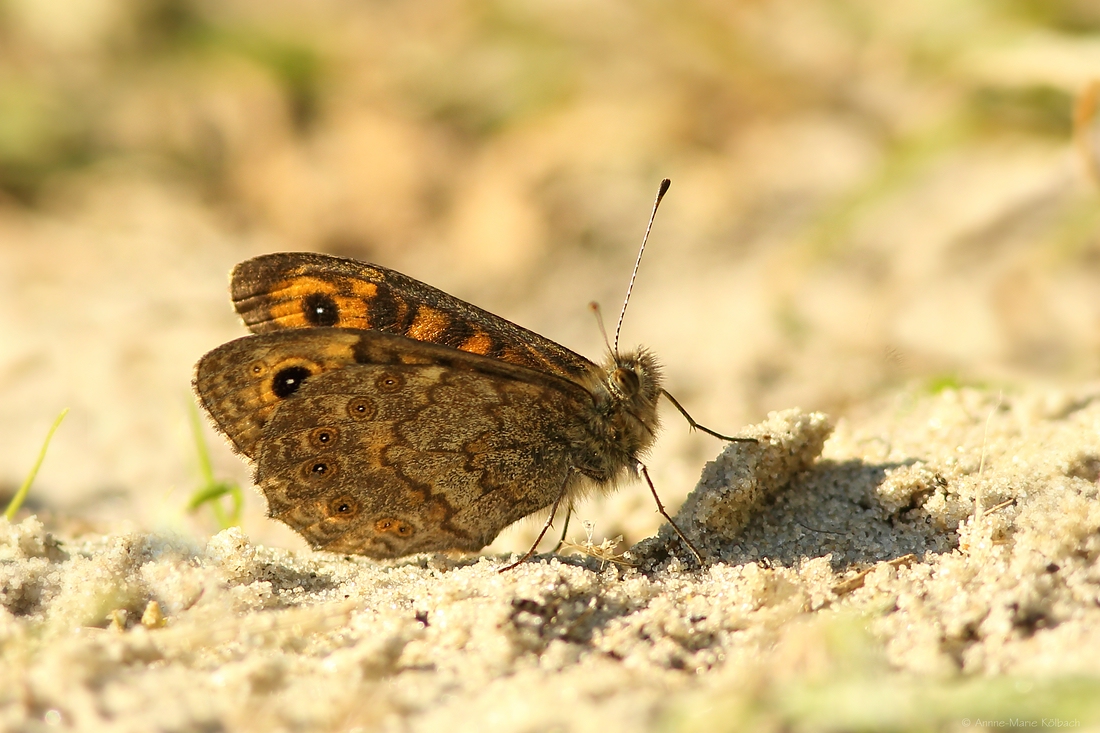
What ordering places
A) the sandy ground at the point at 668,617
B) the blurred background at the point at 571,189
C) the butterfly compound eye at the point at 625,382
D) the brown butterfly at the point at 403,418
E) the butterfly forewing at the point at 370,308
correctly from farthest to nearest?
the blurred background at the point at 571,189 → the butterfly forewing at the point at 370,308 → the butterfly compound eye at the point at 625,382 → the brown butterfly at the point at 403,418 → the sandy ground at the point at 668,617

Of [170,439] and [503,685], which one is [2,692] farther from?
[170,439]

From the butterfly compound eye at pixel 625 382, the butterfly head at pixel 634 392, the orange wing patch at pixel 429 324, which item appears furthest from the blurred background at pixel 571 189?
the orange wing patch at pixel 429 324

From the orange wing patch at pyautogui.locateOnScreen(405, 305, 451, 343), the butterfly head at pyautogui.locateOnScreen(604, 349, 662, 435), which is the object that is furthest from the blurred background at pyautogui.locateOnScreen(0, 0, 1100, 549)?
the orange wing patch at pyautogui.locateOnScreen(405, 305, 451, 343)

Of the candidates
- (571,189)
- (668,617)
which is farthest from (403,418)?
(571,189)

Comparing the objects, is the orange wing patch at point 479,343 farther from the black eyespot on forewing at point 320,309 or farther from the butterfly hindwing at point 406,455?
the black eyespot on forewing at point 320,309

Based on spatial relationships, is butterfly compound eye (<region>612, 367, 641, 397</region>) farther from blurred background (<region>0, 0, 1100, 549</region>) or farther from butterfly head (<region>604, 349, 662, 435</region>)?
blurred background (<region>0, 0, 1100, 549</region>)

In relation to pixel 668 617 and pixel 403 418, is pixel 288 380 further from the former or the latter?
pixel 668 617

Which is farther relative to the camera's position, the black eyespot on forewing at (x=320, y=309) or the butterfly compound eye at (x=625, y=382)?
the black eyespot on forewing at (x=320, y=309)
